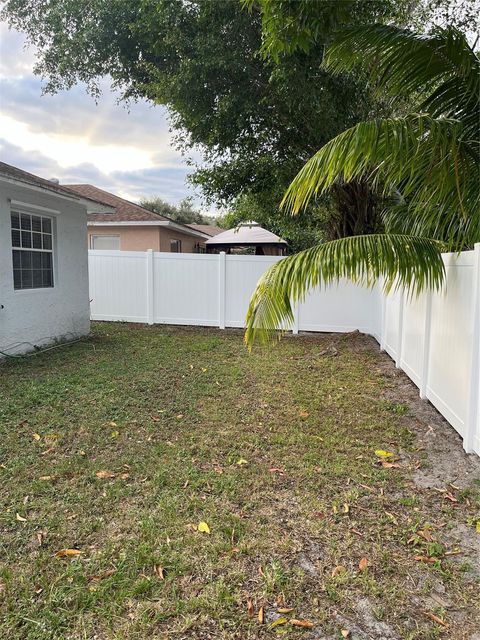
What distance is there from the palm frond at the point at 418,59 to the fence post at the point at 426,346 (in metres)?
1.93

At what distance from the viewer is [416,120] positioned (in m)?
3.58

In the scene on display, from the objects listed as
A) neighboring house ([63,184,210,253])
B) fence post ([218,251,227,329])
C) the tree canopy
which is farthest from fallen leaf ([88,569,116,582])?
neighboring house ([63,184,210,253])

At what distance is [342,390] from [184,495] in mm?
3164

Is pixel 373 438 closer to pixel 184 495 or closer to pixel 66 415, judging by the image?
pixel 184 495

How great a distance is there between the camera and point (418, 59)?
11.9ft

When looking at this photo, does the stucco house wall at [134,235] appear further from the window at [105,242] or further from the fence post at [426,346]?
the fence post at [426,346]

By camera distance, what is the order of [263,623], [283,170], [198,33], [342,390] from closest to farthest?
[263,623] → [342,390] → [198,33] → [283,170]

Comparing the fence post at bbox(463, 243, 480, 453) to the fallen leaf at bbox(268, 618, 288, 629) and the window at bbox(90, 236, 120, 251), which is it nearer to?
the fallen leaf at bbox(268, 618, 288, 629)

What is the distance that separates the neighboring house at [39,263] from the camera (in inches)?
275

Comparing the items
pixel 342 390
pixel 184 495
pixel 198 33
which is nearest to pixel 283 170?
pixel 198 33

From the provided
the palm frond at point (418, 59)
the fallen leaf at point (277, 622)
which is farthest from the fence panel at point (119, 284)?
the fallen leaf at point (277, 622)

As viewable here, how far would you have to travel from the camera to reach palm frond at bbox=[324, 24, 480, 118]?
3555 mm

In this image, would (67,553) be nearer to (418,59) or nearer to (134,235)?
(418,59)

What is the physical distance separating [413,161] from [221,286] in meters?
7.04
